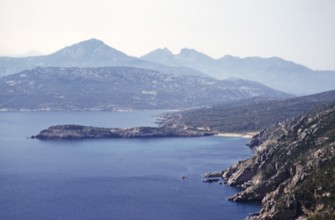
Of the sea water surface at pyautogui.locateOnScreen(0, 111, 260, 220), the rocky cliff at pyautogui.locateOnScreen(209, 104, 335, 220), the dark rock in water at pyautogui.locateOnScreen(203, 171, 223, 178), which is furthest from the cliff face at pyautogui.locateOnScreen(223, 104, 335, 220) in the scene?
the sea water surface at pyautogui.locateOnScreen(0, 111, 260, 220)

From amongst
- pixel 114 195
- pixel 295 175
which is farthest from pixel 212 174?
pixel 295 175

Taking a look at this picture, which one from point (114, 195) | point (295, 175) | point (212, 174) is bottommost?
point (114, 195)

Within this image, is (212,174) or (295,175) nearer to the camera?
(295,175)

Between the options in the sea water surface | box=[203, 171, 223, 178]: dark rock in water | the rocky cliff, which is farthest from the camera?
box=[203, 171, 223, 178]: dark rock in water

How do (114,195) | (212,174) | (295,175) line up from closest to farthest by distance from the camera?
1. (295,175)
2. (114,195)
3. (212,174)

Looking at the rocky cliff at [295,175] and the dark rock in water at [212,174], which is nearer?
the rocky cliff at [295,175]

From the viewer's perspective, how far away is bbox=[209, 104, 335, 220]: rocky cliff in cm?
12144

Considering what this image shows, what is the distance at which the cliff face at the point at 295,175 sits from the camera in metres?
122

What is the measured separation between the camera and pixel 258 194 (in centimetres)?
14850

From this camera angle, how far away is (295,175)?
139 m

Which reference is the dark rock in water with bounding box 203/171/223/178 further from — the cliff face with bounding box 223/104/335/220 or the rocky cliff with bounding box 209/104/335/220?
the cliff face with bounding box 223/104/335/220

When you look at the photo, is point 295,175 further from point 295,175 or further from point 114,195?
point 114,195

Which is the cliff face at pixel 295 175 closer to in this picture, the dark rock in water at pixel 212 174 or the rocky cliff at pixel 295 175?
the rocky cliff at pixel 295 175

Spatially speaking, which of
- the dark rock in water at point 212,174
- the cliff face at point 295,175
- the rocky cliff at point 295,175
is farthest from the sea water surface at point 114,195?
the cliff face at point 295,175
